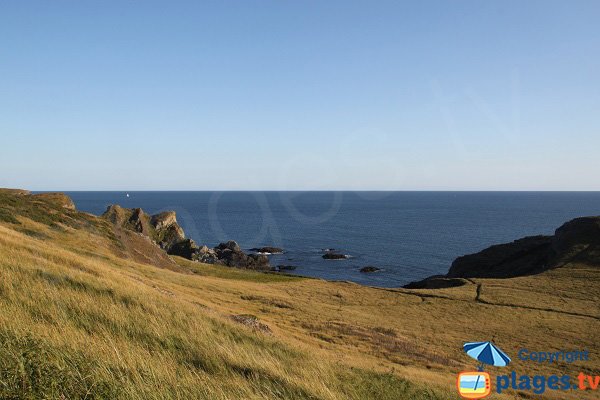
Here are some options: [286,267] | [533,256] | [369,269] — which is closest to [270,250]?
[286,267]

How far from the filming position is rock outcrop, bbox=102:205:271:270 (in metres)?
94.8

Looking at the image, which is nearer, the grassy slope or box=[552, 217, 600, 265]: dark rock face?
the grassy slope

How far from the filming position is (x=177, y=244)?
100 metres

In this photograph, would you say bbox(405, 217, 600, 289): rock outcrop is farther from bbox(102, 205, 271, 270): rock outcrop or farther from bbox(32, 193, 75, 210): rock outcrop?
bbox(32, 193, 75, 210): rock outcrop

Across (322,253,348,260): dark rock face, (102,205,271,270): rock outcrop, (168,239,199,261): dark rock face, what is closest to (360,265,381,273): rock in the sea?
(322,253,348,260): dark rock face

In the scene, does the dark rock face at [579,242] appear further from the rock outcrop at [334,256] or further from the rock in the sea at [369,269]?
the rock outcrop at [334,256]

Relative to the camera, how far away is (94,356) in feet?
23.3

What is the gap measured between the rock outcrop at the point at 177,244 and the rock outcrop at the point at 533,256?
3996cm

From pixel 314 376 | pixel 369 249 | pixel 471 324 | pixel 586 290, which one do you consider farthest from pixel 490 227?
pixel 314 376

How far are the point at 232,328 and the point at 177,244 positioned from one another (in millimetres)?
88937

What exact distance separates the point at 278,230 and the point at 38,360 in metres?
166

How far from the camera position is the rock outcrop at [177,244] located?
311ft

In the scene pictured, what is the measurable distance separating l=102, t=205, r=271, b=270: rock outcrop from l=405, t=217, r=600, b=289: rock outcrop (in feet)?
131

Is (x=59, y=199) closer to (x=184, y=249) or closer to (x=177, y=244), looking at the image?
(x=184, y=249)
